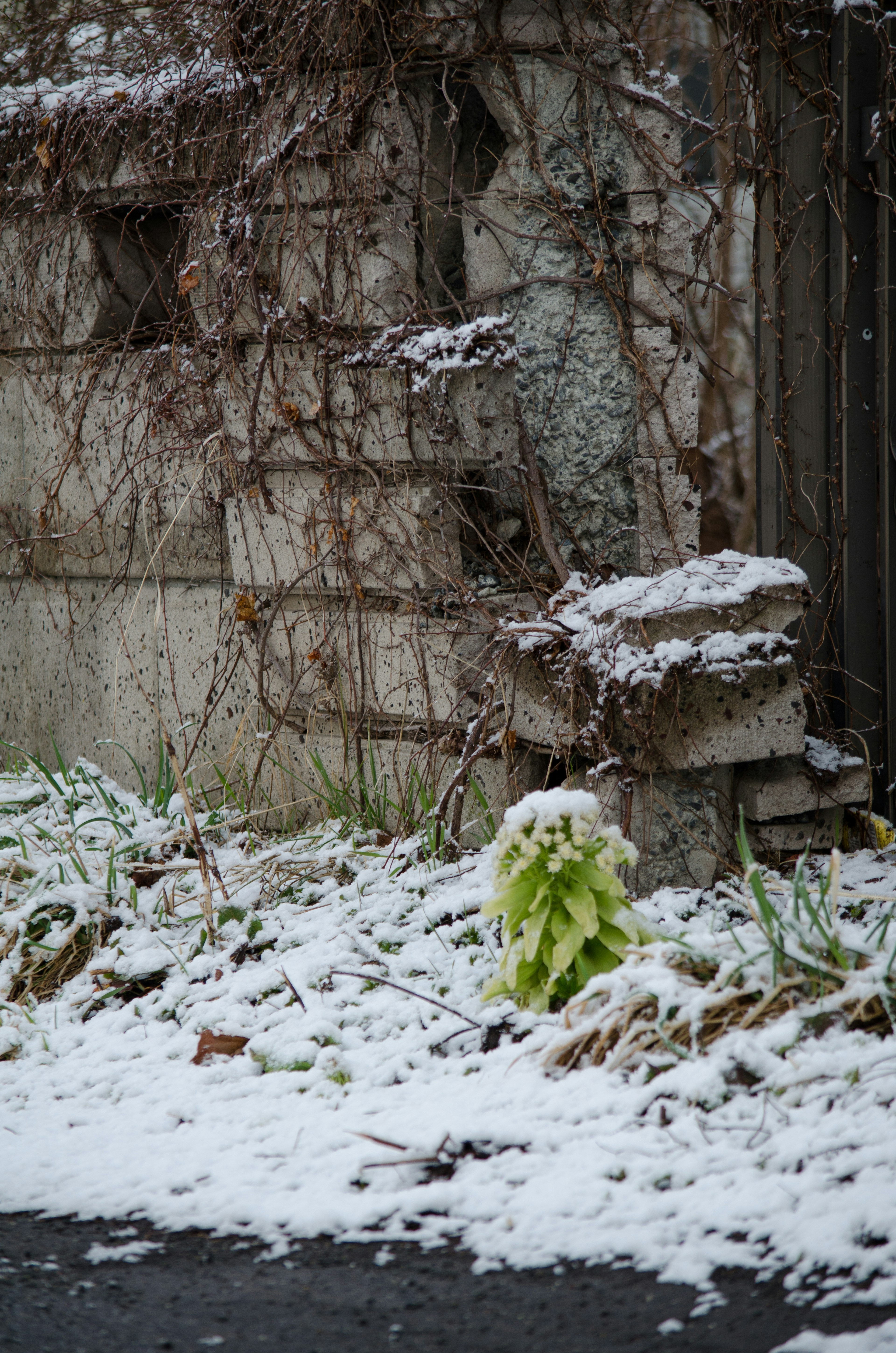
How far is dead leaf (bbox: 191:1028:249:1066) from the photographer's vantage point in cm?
206

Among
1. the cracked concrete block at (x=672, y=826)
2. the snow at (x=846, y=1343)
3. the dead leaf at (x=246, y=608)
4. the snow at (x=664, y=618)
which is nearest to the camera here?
the snow at (x=846, y=1343)

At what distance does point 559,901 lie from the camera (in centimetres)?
192

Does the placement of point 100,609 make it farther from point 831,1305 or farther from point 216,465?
point 831,1305

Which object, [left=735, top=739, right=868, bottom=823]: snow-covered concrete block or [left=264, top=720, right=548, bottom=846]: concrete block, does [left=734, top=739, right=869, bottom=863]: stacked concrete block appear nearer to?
[left=735, top=739, right=868, bottom=823]: snow-covered concrete block

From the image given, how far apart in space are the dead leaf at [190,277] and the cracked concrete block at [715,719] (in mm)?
1921

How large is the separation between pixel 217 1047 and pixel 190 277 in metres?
2.30

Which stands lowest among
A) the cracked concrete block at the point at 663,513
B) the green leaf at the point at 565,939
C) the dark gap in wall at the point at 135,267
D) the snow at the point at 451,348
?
the green leaf at the point at 565,939

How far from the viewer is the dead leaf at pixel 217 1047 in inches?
81.1

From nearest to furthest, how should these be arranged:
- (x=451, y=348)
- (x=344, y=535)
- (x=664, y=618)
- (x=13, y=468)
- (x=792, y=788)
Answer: (x=664, y=618) → (x=792, y=788) → (x=451, y=348) → (x=344, y=535) → (x=13, y=468)

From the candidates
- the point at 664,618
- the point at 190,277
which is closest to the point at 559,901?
the point at 664,618

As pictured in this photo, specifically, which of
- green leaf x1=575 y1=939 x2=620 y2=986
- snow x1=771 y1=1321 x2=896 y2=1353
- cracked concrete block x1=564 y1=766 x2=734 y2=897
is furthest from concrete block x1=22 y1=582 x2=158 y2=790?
snow x1=771 y1=1321 x2=896 y2=1353

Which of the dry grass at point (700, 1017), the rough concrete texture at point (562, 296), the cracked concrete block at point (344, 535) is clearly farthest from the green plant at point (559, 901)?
the rough concrete texture at point (562, 296)

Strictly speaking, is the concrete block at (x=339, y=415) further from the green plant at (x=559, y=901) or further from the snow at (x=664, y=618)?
the green plant at (x=559, y=901)

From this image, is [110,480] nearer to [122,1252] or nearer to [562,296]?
[562,296]
